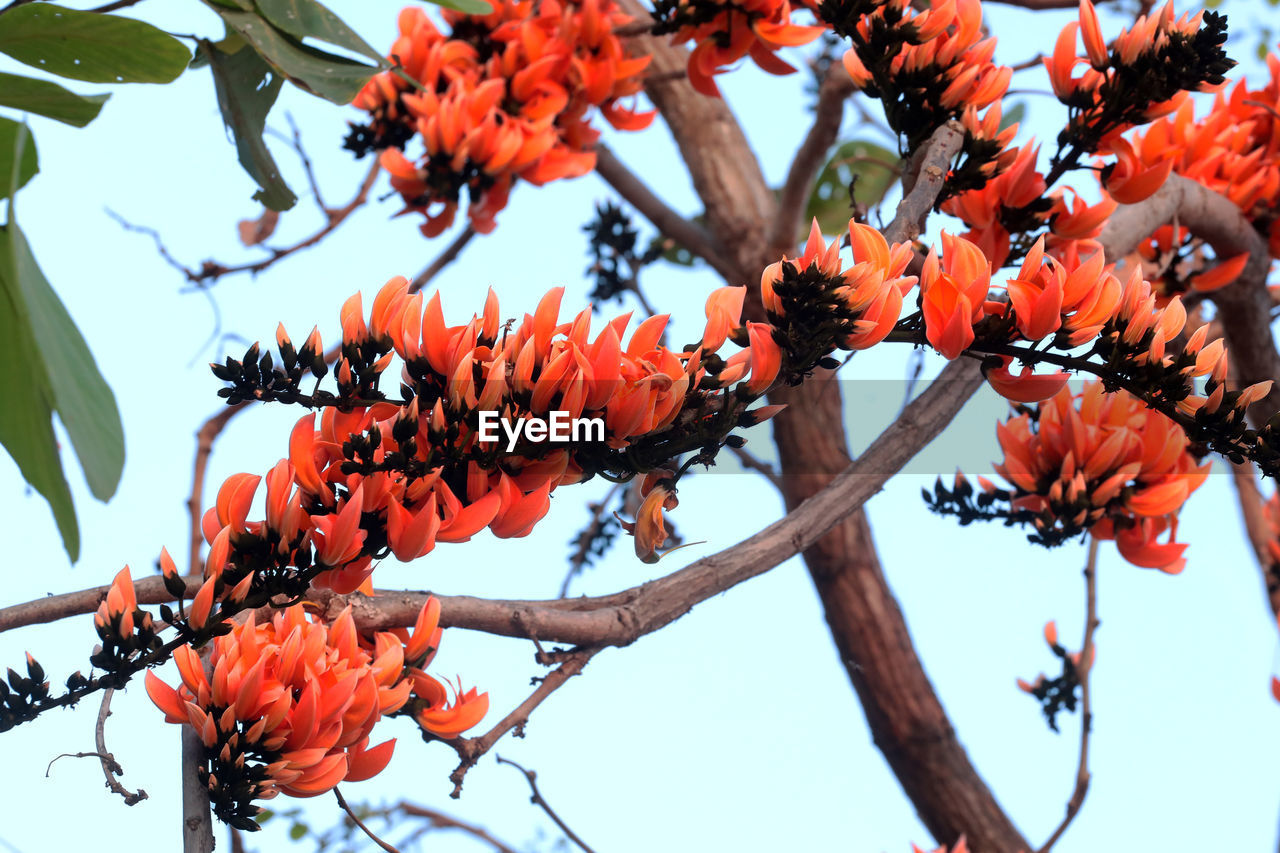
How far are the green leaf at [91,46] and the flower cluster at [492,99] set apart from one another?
0.55 metres

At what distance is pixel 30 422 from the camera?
46 centimetres

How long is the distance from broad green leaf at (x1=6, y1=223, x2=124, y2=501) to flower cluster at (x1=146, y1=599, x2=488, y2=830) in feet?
0.49

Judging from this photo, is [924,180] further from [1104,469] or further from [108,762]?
[108,762]

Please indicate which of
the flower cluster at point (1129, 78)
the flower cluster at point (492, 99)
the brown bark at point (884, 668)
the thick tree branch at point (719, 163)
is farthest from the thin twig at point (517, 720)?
the thick tree branch at point (719, 163)

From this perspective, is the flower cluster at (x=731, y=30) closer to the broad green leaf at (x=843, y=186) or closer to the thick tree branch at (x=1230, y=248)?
the thick tree branch at (x=1230, y=248)

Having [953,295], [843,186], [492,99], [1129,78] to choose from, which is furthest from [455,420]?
[843,186]

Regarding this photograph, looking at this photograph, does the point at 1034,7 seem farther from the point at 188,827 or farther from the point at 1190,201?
the point at 188,827

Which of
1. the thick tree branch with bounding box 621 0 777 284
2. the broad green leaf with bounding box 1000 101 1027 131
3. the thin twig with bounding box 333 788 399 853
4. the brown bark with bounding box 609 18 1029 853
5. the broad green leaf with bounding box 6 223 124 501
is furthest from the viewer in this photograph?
the broad green leaf with bounding box 1000 101 1027 131

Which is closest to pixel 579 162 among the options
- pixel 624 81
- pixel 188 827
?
pixel 624 81

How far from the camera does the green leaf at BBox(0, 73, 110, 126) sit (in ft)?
2.08

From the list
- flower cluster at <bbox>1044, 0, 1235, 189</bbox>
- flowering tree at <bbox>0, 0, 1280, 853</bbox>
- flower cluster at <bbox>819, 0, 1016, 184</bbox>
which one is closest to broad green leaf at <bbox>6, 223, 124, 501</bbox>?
flowering tree at <bbox>0, 0, 1280, 853</bbox>

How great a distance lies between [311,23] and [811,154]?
0.91 metres

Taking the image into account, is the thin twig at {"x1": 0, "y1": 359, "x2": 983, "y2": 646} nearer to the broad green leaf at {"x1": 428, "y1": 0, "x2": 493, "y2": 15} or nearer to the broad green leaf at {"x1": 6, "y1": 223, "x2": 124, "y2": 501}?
the broad green leaf at {"x1": 6, "y1": 223, "x2": 124, "y2": 501}

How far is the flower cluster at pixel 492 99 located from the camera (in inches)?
48.3
